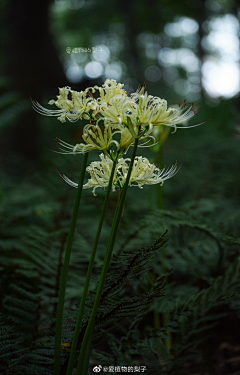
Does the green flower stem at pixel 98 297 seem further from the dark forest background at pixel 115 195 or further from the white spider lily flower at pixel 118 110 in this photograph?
the dark forest background at pixel 115 195

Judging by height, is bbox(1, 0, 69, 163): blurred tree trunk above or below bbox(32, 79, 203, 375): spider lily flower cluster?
above

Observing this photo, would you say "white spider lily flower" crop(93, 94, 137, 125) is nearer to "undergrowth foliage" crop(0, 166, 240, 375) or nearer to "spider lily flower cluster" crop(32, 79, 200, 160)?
"spider lily flower cluster" crop(32, 79, 200, 160)


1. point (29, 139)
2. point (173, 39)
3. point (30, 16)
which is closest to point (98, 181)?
point (29, 139)

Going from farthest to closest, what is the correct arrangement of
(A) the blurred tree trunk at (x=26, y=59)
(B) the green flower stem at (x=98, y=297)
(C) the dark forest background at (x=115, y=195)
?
(A) the blurred tree trunk at (x=26, y=59) < (C) the dark forest background at (x=115, y=195) < (B) the green flower stem at (x=98, y=297)

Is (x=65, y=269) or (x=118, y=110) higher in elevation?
(x=118, y=110)

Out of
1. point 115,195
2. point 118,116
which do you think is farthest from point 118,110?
point 115,195

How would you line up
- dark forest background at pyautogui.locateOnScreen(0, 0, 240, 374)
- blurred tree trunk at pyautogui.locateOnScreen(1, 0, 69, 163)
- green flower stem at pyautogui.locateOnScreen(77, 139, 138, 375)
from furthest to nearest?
blurred tree trunk at pyautogui.locateOnScreen(1, 0, 69, 163), dark forest background at pyautogui.locateOnScreen(0, 0, 240, 374), green flower stem at pyautogui.locateOnScreen(77, 139, 138, 375)

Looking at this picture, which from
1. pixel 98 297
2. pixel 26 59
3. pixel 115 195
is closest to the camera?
pixel 98 297

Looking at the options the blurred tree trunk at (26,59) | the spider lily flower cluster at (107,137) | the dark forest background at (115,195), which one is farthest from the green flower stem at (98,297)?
the blurred tree trunk at (26,59)

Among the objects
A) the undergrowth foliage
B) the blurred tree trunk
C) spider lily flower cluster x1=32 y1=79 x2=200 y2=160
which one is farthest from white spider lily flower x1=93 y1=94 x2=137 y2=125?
the blurred tree trunk

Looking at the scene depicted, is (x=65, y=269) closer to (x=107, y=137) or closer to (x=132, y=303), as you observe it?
(x=132, y=303)
